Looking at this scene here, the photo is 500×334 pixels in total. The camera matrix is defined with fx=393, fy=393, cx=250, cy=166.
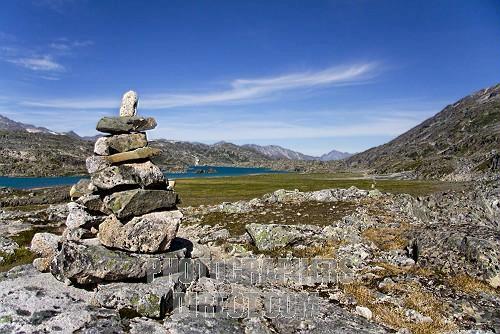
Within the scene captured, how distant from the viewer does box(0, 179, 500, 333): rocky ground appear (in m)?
19.4

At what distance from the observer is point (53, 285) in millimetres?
22375

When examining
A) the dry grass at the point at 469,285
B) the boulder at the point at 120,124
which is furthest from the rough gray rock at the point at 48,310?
the dry grass at the point at 469,285

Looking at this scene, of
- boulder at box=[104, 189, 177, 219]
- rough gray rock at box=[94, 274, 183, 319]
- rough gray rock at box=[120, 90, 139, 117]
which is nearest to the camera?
→ rough gray rock at box=[94, 274, 183, 319]

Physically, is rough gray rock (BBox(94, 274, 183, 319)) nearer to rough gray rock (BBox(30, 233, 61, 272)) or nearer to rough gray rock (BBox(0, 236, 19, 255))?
rough gray rock (BBox(30, 233, 61, 272))

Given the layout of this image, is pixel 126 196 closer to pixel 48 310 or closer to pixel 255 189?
pixel 48 310

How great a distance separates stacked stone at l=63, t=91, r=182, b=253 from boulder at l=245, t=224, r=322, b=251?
1183 centimetres

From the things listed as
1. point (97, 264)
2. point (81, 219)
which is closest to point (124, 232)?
point (97, 264)

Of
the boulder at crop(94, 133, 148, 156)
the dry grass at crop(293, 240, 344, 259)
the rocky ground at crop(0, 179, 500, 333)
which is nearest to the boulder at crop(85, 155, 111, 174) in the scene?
the boulder at crop(94, 133, 148, 156)

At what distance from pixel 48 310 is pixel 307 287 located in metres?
15.1

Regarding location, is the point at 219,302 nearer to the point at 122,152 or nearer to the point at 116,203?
the point at 116,203

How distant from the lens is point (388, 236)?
36.3m

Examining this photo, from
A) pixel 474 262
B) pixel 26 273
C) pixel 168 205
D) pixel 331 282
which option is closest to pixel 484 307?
pixel 474 262

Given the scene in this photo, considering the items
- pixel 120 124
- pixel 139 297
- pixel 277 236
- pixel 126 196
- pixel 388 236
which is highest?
pixel 120 124

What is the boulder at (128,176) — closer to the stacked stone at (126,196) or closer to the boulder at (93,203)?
the stacked stone at (126,196)
